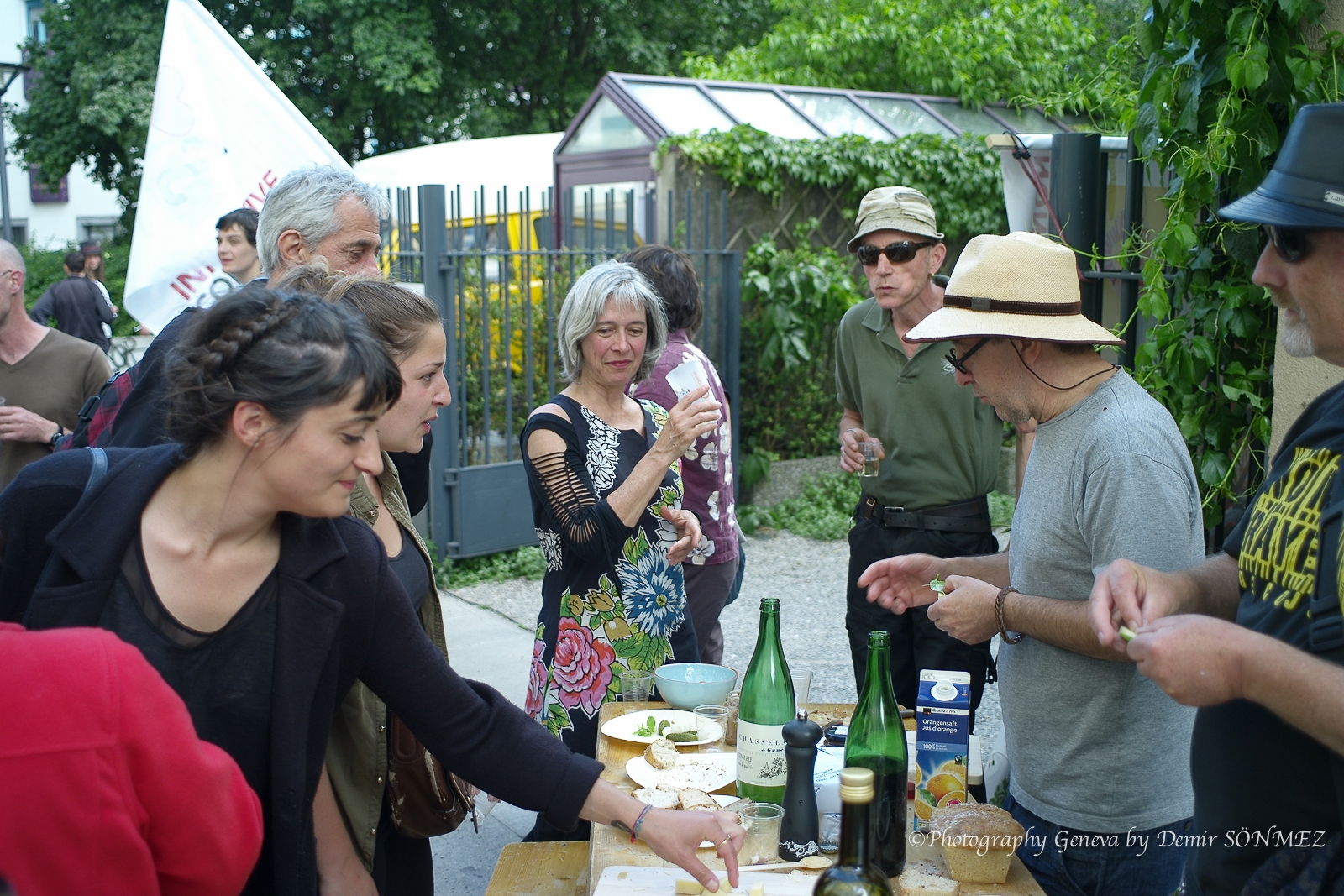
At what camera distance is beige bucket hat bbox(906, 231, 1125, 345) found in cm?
218

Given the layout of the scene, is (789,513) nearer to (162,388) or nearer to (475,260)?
(475,260)

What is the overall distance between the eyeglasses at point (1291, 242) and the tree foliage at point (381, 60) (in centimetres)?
1612

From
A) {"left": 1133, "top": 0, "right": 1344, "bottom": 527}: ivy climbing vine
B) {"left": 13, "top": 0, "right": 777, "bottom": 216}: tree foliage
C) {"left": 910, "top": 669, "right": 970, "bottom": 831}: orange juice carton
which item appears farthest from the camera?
{"left": 13, "top": 0, "right": 777, "bottom": 216}: tree foliage

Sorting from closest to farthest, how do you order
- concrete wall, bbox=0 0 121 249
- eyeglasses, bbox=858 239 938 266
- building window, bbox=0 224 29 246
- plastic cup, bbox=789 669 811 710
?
plastic cup, bbox=789 669 811 710 → eyeglasses, bbox=858 239 938 266 → building window, bbox=0 224 29 246 → concrete wall, bbox=0 0 121 249

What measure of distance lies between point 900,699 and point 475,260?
421 cm

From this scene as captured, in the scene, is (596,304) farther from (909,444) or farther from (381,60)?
(381,60)

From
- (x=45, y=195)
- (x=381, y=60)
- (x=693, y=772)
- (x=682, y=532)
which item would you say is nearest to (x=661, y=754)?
(x=693, y=772)

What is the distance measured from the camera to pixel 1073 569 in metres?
2.10

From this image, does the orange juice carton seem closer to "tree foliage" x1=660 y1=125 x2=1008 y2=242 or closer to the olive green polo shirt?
the olive green polo shirt

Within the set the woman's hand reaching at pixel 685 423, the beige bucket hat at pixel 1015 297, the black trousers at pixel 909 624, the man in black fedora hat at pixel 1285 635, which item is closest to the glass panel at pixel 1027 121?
the black trousers at pixel 909 624

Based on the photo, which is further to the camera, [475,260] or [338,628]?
[475,260]

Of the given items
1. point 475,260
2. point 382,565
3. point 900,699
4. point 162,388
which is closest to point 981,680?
point 900,699

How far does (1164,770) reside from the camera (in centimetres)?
207

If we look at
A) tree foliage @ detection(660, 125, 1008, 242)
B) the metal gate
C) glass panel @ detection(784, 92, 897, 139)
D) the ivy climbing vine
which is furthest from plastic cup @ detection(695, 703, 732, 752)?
glass panel @ detection(784, 92, 897, 139)
